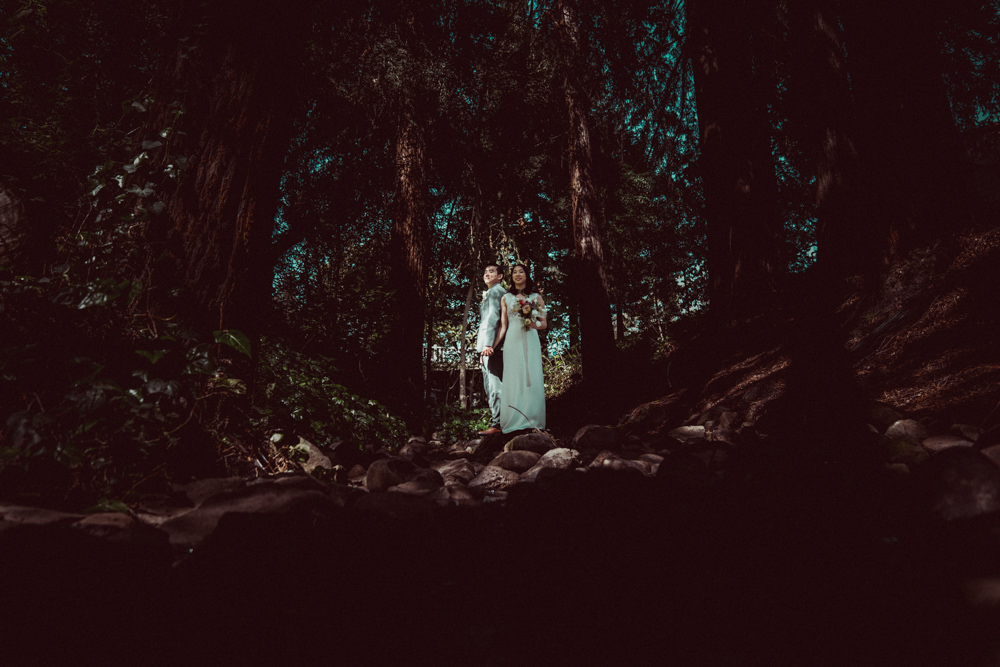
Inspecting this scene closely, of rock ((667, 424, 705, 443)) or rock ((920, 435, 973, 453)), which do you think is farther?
rock ((667, 424, 705, 443))

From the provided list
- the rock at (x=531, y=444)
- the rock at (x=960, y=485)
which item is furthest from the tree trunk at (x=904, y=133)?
the rock at (x=960, y=485)

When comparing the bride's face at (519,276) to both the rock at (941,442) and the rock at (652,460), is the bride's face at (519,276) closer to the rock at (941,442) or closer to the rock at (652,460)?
the rock at (652,460)

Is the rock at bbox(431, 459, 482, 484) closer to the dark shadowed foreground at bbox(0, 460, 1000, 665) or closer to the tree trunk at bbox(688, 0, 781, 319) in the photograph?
the dark shadowed foreground at bbox(0, 460, 1000, 665)

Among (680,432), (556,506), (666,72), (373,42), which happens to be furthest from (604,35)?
(556,506)

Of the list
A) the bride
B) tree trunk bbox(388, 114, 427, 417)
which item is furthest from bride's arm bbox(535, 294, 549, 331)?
tree trunk bbox(388, 114, 427, 417)

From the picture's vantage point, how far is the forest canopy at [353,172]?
6.47 ft

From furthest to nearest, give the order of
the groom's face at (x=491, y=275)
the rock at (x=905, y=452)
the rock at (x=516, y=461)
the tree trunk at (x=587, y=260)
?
the tree trunk at (x=587, y=260) < the groom's face at (x=491, y=275) < the rock at (x=516, y=461) < the rock at (x=905, y=452)

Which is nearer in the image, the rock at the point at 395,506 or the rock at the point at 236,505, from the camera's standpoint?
the rock at the point at 236,505

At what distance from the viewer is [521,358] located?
21.3ft

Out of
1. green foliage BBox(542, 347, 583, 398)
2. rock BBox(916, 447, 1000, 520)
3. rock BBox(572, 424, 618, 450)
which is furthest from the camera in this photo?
green foliage BBox(542, 347, 583, 398)

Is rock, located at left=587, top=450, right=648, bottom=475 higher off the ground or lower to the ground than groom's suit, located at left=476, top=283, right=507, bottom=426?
lower

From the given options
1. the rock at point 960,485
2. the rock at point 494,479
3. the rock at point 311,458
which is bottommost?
the rock at point 960,485

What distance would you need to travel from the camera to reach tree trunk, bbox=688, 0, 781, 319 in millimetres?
6441

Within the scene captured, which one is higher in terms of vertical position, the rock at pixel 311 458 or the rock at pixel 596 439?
the rock at pixel 596 439
